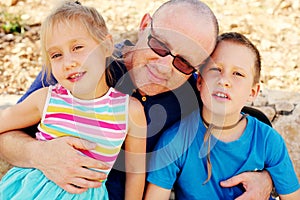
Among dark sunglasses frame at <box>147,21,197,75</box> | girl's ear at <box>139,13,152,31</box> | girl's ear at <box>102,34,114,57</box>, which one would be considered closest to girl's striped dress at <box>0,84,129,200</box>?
Answer: girl's ear at <box>102,34,114,57</box>

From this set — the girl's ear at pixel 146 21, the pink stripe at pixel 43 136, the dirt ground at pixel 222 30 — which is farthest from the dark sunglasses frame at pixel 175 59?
the dirt ground at pixel 222 30

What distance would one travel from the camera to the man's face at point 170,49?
234 centimetres

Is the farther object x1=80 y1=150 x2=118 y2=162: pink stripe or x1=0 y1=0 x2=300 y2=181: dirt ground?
x1=0 y1=0 x2=300 y2=181: dirt ground

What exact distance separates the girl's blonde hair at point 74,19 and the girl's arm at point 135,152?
1.13 ft

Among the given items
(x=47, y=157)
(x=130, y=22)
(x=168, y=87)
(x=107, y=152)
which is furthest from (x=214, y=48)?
(x=130, y=22)

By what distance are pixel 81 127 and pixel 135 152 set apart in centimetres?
27

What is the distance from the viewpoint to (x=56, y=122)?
232 cm

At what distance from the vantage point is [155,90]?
2.44m

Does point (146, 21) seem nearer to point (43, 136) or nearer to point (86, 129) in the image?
point (86, 129)

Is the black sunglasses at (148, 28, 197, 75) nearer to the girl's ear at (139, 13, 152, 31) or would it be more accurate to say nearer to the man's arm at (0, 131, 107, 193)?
the girl's ear at (139, 13, 152, 31)

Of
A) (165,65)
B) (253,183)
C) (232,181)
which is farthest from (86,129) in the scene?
(253,183)

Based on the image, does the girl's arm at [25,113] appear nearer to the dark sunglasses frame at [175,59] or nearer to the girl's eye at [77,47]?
the girl's eye at [77,47]

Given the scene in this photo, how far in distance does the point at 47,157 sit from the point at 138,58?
65 cm

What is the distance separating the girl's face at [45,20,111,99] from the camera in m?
2.19
